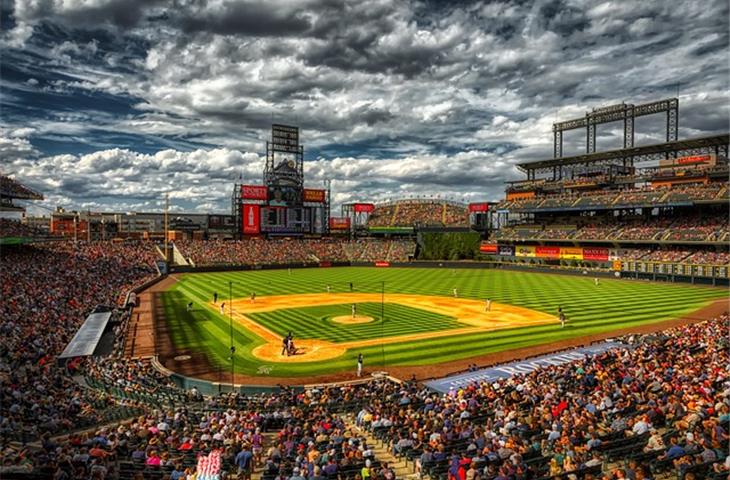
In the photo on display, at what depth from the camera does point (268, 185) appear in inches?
3743

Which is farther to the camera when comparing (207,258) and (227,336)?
(207,258)

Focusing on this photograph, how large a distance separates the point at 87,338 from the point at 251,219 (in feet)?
218

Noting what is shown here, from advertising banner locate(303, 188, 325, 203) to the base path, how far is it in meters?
49.3

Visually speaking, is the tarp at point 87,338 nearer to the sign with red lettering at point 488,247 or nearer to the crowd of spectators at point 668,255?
the crowd of spectators at point 668,255

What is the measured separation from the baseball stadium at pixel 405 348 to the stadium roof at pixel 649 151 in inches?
17.9

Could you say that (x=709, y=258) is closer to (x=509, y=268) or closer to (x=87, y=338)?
(x=509, y=268)

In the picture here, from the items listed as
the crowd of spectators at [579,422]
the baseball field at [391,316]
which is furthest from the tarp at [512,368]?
the baseball field at [391,316]

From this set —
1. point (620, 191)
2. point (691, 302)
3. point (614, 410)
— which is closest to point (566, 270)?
point (620, 191)

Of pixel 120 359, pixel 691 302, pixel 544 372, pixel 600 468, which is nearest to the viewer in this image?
pixel 600 468

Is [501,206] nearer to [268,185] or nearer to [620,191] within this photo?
[620,191]

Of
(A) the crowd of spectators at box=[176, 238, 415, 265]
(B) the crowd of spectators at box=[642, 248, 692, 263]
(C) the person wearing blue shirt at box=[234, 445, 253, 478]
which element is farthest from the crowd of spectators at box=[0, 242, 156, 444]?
(B) the crowd of spectators at box=[642, 248, 692, 263]

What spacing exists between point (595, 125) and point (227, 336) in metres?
79.2

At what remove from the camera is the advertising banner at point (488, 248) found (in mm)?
93500

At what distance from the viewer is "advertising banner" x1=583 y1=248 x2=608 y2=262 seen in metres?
74.4
